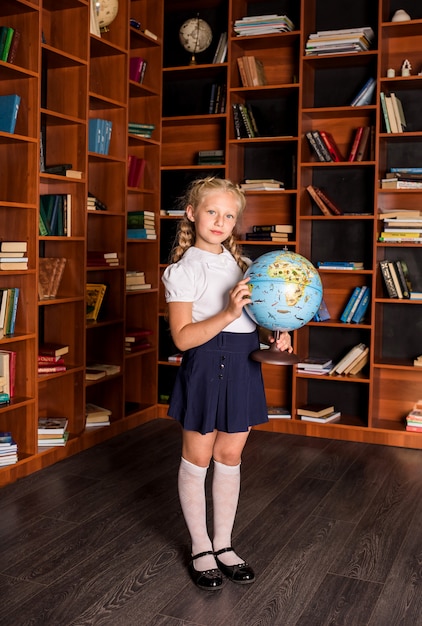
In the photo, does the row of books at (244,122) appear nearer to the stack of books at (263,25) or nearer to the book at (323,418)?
the stack of books at (263,25)

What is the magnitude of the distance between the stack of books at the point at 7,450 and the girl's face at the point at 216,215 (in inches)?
69.4

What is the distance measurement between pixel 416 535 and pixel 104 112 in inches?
122

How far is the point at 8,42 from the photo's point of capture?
11.8 feet

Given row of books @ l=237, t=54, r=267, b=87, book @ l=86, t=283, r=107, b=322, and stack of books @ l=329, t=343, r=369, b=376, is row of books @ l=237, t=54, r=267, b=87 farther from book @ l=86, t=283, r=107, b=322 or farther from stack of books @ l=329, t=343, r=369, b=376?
stack of books @ l=329, t=343, r=369, b=376

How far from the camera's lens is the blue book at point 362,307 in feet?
15.6

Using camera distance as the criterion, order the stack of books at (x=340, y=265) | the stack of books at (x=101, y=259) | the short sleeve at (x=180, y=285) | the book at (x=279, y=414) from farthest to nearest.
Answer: the book at (x=279, y=414)
the stack of books at (x=340, y=265)
the stack of books at (x=101, y=259)
the short sleeve at (x=180, y=285)

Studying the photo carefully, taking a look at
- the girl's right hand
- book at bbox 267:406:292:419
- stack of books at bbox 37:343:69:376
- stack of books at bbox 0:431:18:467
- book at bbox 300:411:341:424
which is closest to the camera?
the girl's right hand

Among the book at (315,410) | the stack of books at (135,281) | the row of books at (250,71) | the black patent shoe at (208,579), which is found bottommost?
the black patent shoe at (208,579)

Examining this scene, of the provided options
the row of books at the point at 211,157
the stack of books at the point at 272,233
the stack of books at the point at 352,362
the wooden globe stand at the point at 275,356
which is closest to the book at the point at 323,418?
the stack of books at the point at 352,362

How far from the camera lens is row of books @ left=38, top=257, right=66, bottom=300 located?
4129mm

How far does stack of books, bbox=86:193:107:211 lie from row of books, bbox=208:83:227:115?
107cm

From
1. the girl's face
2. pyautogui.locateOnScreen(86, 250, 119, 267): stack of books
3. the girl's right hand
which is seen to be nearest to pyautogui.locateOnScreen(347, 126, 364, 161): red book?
pyautogui.locateOnScreen(86, 250, 119, 267): stack of books

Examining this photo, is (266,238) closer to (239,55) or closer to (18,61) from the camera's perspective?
(239,55)

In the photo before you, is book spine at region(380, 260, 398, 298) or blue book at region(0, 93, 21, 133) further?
book spine at region(380, 260, 398, 298)
